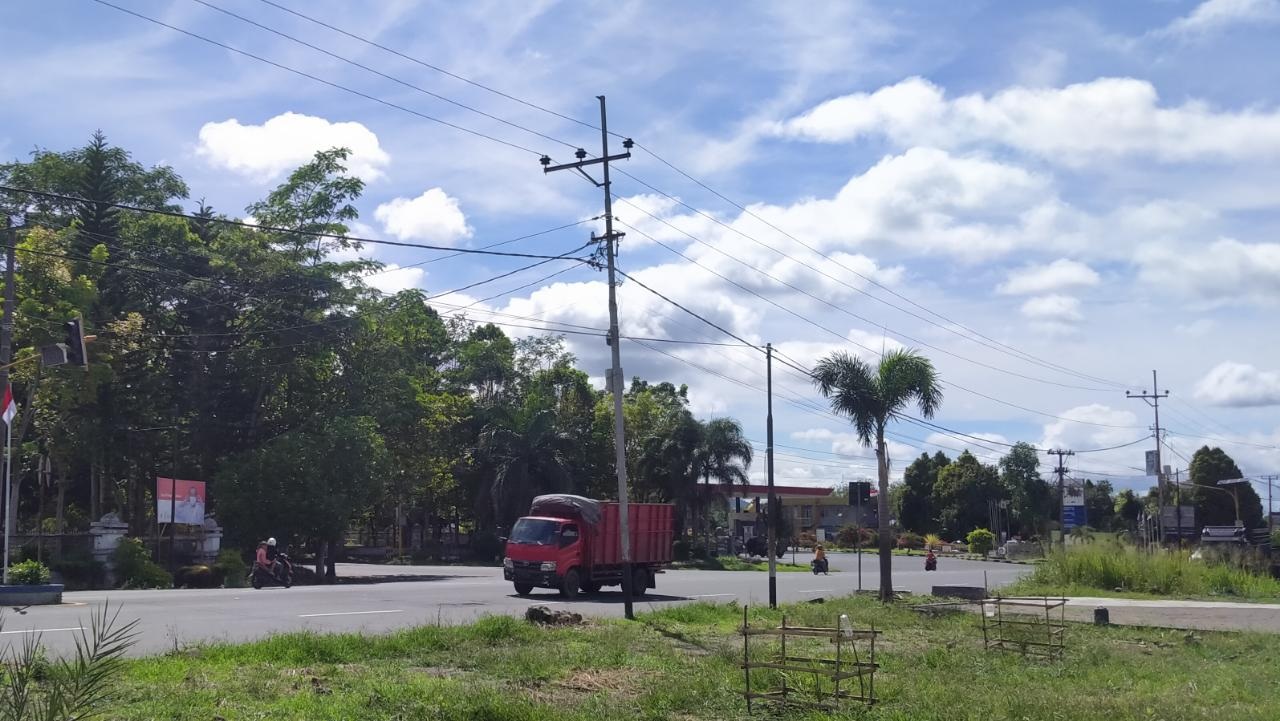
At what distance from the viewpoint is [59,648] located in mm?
14305

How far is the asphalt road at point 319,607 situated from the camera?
17.3 m

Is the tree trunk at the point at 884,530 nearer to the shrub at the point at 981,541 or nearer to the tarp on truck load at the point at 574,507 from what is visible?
the tarp on truck load at the point at 574,507

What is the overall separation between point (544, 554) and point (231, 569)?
13.7m

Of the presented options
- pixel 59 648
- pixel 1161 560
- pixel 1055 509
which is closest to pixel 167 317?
pixel 59 648

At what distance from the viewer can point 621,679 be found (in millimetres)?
13297

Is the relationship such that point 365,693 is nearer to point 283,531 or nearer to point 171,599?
point 171,599

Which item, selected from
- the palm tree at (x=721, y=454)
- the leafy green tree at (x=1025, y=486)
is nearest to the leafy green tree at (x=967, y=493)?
the leafy green tree at (x=1025, y=486)

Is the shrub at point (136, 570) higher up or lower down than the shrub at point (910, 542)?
higher up

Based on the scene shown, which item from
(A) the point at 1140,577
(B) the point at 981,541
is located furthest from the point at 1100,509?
(A) the point at 1140,577

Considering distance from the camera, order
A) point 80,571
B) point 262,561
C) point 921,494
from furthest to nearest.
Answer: point 921,494, point 80,571, point 262,561

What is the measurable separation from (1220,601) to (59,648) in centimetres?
2858

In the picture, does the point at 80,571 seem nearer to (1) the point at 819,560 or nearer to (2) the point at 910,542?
(1) the point at 819,560

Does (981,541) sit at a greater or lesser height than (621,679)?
lesser

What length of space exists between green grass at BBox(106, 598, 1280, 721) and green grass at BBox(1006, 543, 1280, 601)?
595 inches
